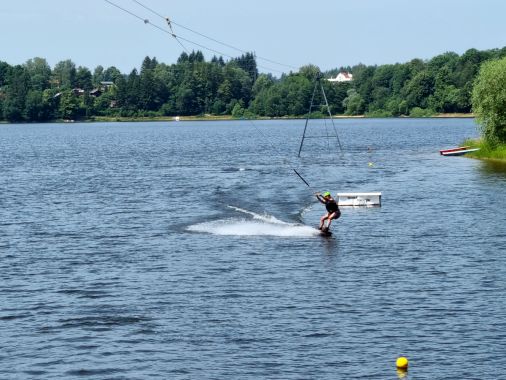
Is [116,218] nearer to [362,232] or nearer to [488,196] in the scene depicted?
[362,232]

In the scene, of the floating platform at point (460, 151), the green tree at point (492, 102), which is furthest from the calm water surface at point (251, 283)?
the floating platform at point (460, 151)

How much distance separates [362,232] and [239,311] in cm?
1998

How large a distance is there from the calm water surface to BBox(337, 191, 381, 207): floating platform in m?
1.04

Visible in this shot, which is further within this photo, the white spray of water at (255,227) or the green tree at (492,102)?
the green tree at (492,102)

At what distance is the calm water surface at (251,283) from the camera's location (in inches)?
1224

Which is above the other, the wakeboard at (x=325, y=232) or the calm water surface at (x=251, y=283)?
the wakeboard at (x=325, y=232)

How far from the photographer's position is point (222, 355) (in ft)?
103

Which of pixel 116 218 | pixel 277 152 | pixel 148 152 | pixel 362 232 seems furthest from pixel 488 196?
pixel 148 152

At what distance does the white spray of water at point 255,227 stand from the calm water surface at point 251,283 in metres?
0.21

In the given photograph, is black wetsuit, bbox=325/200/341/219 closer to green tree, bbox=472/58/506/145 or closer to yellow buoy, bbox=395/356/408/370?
yellow buoy, bbox=395/356/408/370

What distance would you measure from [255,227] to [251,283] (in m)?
15.3

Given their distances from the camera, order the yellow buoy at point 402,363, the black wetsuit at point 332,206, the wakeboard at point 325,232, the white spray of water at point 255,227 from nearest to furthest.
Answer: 1. the yellow buoy at point 402,363
2. the wakeboard at point 325,232
3. the black wetsuit at point 332,206
4. the white spray of water at point 255,227

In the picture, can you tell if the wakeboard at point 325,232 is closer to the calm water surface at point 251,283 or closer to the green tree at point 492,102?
the calm water surface at point 251,283

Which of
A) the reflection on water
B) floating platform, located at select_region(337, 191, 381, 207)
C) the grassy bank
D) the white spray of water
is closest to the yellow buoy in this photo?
the white spray of water
